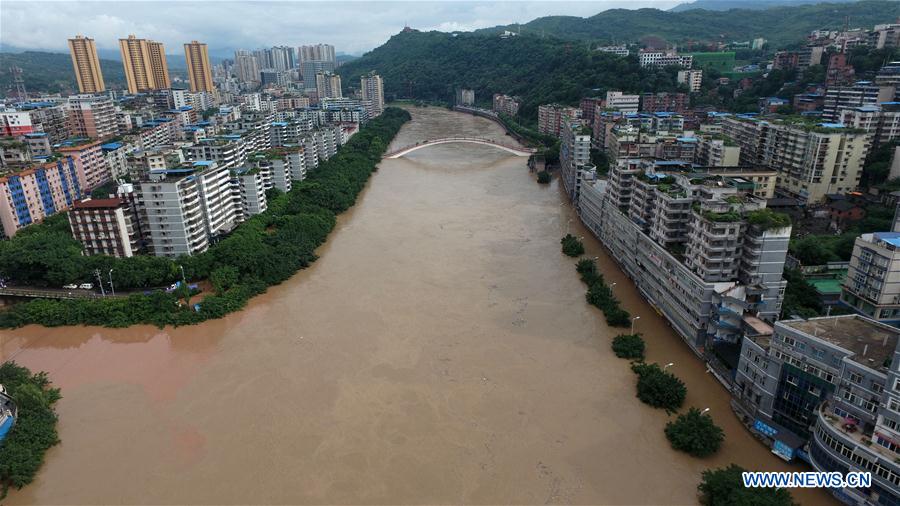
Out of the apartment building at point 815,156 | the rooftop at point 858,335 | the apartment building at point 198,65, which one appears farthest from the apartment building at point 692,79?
the apartment building at point 198,65

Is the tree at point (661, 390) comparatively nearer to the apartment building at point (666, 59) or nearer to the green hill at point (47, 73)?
the apartment building at point (666, 59)

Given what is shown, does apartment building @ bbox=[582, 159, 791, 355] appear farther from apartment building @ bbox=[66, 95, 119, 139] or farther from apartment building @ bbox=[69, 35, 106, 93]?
apartment building @ bbox=[69, 35, 106, 93]

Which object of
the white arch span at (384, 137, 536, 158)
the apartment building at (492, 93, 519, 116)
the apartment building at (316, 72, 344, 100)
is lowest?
the white arch span at (384, 137, 536, 158)

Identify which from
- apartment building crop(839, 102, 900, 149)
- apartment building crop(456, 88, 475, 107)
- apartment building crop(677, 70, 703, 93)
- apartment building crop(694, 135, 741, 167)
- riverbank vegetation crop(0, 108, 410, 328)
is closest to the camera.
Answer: riverbank vegetation crop(0, 108, 410, 328)

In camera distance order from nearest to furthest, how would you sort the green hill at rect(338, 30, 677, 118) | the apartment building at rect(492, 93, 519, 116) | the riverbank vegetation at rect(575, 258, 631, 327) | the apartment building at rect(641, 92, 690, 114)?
the riverbank vegetation at rect(575, 258, 631, 327) < the apartment building at rect(641, 92, 690, 114) < the green hill at rect(338, 30, 677, 118) < the apartment building at rect(492, 93, 519, 116)

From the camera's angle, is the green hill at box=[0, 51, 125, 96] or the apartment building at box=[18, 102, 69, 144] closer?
the apartment building at box=[18, 102, 69, 144]

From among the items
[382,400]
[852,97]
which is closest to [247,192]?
[382,400]

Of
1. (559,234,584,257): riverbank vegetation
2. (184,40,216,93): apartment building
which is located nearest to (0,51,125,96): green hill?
(184,40,216,93): apartment building
